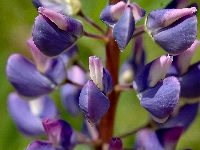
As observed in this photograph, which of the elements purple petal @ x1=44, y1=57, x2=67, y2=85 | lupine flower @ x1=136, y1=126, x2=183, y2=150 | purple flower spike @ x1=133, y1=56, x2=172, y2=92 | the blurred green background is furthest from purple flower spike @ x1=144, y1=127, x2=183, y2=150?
the blurred green background

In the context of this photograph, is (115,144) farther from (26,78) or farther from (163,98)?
(26,78)

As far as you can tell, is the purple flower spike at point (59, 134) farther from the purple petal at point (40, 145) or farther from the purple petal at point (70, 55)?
the purple petal at point (70, 55)

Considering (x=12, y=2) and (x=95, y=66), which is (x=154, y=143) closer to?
(x=95, y=66)

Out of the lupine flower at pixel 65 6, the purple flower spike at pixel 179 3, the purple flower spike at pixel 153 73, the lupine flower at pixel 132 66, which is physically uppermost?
the lupine flower at pixel 65 6

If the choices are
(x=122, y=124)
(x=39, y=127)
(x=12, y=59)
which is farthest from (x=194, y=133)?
(x=12, y=59)

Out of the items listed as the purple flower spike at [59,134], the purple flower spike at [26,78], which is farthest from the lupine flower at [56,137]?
the purple flower spike at [26,78]

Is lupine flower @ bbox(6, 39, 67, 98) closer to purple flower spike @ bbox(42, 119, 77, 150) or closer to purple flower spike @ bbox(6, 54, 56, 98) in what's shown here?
purple flower spike @ bbox(6, 54, 56, 98)

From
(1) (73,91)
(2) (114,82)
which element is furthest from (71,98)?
(2) (114,82)
